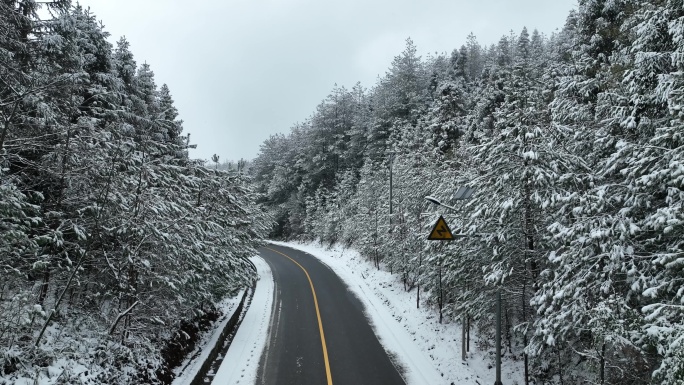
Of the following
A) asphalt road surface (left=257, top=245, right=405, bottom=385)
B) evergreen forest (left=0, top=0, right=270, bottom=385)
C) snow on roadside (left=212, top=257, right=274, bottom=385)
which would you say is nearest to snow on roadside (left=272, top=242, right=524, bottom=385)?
asphalt road surface (left=257, top=245, right=405, bottom=385)

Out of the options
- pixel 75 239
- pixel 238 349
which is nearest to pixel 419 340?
pixel 238 349

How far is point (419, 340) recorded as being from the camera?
47.9ft

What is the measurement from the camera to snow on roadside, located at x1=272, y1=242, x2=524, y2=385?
11312mm

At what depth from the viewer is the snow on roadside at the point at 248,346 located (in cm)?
1123

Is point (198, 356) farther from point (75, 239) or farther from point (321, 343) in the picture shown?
point (75, 239)

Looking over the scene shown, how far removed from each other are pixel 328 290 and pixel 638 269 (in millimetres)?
18584

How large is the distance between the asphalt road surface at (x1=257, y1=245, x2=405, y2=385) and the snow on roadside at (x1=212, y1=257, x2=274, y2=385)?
0.29m

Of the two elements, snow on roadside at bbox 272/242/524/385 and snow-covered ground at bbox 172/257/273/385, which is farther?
snow on roadside at bbox 272/242/524/385

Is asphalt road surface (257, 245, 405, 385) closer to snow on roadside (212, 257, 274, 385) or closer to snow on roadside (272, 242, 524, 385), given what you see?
snow on roadside (212, 257, 274, 385)

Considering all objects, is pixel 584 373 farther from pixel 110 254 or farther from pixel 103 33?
pixel 103 33

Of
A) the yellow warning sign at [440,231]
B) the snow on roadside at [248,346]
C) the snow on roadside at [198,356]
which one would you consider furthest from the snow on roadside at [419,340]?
the snow on roadside at [198,356]

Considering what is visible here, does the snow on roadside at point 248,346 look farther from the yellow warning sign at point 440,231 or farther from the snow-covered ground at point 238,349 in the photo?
the yellow warning sign at point 440,231

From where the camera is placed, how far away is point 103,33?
64.0 feet

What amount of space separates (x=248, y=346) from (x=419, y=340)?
6.55 m
